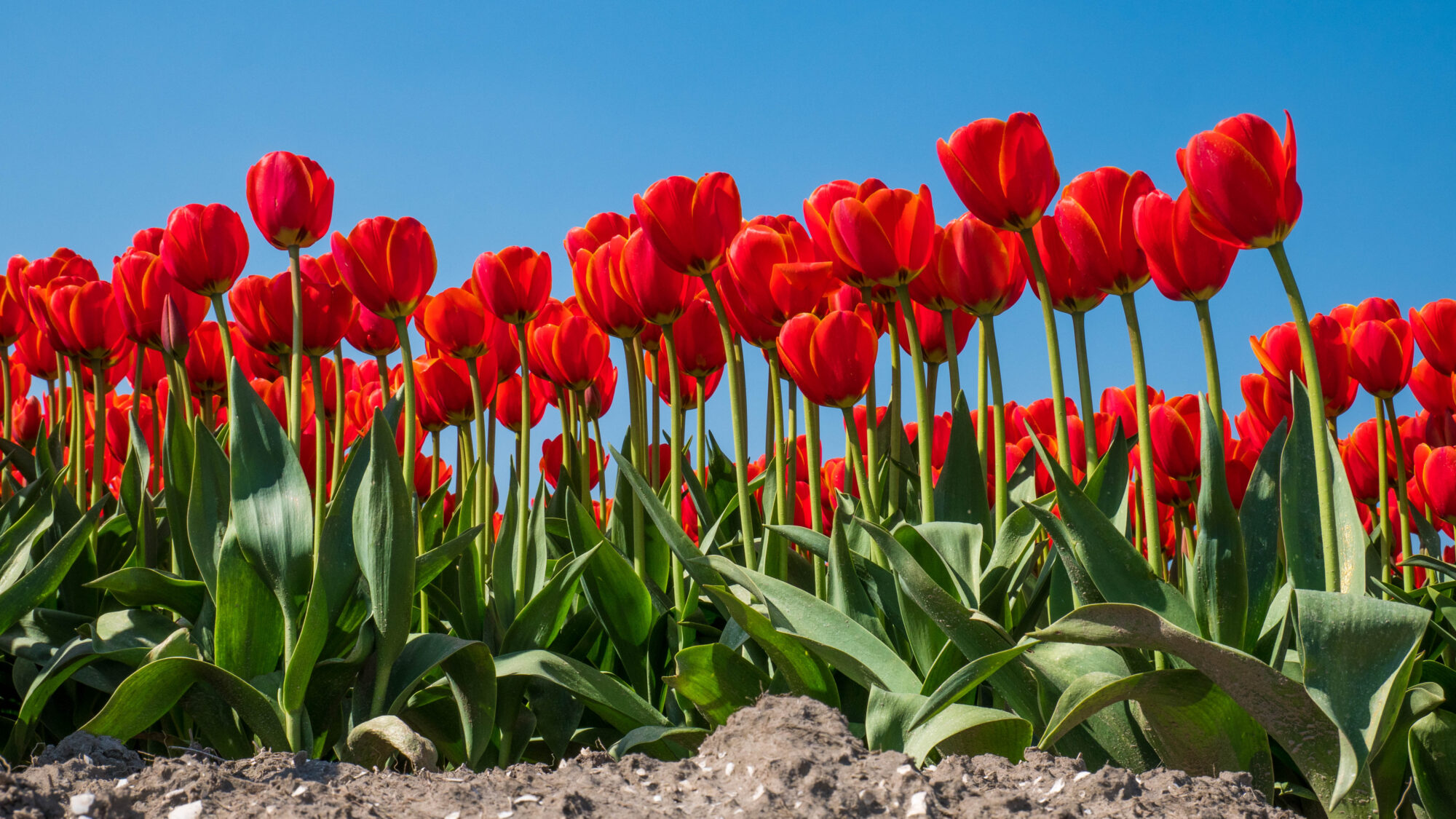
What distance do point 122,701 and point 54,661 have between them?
261 millimetres

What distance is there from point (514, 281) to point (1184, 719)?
1.51 m

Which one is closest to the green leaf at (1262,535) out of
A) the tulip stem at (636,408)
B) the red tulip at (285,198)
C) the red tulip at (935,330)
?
the red tulip at (935,330)

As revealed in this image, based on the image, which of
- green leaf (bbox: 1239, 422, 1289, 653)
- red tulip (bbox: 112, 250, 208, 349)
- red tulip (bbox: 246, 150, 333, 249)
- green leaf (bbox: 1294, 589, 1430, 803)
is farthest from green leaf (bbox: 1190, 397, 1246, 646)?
red tulip (bbox: 112, 250, 208, 349)

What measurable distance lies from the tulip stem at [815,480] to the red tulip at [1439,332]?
5.76 ft

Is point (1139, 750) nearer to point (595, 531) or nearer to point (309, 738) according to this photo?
point (595, 531)

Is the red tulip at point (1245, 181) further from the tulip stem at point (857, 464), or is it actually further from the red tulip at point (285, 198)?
the red tulip at point (285, 198)

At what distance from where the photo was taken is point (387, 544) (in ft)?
5.78

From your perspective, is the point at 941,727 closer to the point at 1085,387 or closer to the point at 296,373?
the point at 1085,387

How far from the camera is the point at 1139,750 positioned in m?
1.69

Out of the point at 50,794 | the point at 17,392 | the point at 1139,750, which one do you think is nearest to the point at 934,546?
the point at 1139,750

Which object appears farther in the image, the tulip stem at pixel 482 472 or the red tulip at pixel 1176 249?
the tulip stem at pixel 482 472

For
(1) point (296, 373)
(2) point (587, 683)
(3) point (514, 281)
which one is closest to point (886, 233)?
(3) point (514, 281)

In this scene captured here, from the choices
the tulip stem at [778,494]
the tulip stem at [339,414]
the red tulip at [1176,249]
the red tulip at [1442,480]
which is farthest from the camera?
the red tulip at [1442,480]

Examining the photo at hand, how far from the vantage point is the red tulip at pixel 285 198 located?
83.4 inches
